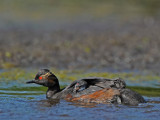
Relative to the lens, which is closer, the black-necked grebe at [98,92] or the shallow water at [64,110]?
the shallow water at [64,110]

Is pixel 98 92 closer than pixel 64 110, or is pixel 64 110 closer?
pixel 64 110

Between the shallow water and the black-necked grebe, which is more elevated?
the black-necked grebe

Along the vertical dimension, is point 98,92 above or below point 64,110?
above

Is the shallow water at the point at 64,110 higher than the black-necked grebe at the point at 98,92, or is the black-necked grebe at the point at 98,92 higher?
the black-necked grebe at the point at 98,92

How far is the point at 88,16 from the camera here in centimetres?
2592

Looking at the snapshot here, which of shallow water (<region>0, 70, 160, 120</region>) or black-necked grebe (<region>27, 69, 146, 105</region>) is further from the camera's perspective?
black-necked grebe (<region>27, 69, 146, 105</region>)

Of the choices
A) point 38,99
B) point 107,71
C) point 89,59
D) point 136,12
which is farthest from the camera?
point 136,12

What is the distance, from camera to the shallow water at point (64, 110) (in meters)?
8.09

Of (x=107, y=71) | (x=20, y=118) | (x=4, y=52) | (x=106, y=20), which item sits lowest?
(x=20, y=118)

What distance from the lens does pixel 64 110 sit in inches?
345

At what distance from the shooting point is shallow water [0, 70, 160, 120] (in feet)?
26.6

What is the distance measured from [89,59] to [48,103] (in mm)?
7873

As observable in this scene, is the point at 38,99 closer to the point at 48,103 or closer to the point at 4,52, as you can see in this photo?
the point at 48,103

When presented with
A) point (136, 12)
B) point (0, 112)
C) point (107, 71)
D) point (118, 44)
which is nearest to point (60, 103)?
point (0, 112)
